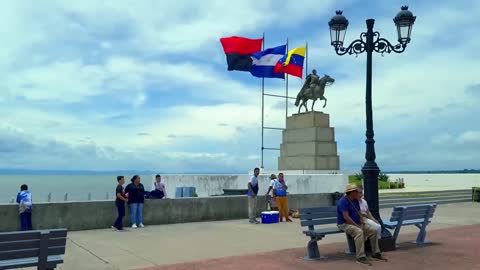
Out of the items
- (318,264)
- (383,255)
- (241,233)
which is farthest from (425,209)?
(241,233)

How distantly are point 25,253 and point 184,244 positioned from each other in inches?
190

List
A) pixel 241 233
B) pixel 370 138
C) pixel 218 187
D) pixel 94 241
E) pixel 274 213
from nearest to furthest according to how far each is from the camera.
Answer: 1. pixel 370 138
2. pixel 94 241
3. pixel 241 233
4. pixel 274 213
5. pixel 218 187

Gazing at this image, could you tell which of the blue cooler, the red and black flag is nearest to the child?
the blue cooler

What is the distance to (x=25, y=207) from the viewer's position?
12047 millimetres

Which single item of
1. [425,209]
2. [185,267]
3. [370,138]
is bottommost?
[185,267]

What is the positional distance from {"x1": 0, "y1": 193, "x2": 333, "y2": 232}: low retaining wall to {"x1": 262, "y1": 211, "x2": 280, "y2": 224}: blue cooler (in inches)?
56.1

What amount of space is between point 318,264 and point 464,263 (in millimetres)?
2648

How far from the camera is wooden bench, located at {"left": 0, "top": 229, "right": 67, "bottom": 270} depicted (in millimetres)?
6133

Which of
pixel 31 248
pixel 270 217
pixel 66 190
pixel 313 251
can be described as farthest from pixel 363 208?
pixel 66 190

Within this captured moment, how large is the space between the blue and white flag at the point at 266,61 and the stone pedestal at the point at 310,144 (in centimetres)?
321

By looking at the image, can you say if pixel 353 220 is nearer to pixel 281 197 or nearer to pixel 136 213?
pixel 281 197

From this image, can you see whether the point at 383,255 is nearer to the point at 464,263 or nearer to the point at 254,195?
the point at 464,263

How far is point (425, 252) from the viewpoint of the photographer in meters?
9.79

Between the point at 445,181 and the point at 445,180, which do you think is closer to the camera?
the point at 445,181
